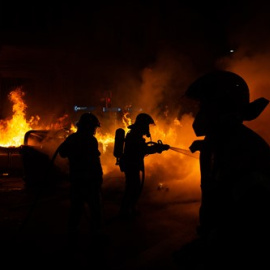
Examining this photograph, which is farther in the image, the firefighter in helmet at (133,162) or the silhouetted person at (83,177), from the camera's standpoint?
the firefighter in helmet at (133,162)

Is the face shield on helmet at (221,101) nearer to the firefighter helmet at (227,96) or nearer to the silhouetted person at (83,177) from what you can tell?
the firefighter helmet at (227,96)

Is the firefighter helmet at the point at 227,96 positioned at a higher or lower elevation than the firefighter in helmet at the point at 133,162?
higher

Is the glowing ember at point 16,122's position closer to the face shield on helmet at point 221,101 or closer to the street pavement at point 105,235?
the street pavement at point 105,235

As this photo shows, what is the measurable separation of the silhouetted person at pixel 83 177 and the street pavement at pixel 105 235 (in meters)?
0.33

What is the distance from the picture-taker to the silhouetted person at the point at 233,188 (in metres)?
1.29

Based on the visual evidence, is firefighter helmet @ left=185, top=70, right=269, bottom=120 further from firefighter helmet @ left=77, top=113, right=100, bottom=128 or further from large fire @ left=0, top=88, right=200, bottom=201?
large fire @ left=0, top=88, right=200, bottom=201

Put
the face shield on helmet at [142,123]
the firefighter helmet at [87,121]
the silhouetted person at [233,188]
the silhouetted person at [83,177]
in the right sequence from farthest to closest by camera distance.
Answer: the face shield on helmet at [142,123] → the firefighter helmet at [87,121] → the silhouetted person at [83,177] → the silhouetted person at [233,188]

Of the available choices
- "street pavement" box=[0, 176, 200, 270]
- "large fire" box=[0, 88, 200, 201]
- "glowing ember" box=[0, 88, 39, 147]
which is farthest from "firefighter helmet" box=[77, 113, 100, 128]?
"glowing ember" box=[0, 88, 39, 147]

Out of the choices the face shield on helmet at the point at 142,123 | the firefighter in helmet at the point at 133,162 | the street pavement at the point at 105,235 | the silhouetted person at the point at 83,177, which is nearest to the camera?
the street pavement at the point at 105,235

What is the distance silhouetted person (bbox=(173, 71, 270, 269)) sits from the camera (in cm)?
129

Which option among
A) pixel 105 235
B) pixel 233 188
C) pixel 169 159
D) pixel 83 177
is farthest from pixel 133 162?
pixel 233 188

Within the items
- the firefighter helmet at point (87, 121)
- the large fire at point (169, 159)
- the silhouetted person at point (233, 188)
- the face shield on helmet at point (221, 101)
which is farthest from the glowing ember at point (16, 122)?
the silhouetted person at point (233, 188)

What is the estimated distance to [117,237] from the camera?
193 inches

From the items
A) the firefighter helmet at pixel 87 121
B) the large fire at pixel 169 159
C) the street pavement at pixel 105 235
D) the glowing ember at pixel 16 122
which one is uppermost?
the glowing ember at pixel 16 122
